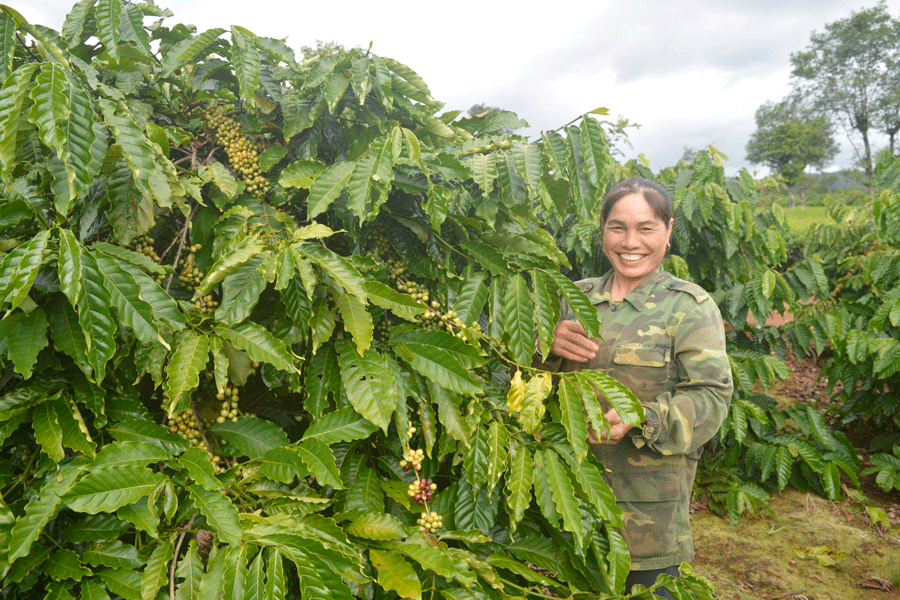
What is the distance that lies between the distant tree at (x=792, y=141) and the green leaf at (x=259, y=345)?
115 feet

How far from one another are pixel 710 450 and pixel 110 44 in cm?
481

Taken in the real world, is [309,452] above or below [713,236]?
below

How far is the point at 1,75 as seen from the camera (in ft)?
3.85

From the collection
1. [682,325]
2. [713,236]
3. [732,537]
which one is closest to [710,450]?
[732,537]

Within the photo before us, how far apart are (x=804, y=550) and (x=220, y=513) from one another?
4.15 metres

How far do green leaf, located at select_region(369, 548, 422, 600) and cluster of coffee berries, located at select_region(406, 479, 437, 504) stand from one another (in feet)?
0.61

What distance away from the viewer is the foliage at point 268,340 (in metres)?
1.02

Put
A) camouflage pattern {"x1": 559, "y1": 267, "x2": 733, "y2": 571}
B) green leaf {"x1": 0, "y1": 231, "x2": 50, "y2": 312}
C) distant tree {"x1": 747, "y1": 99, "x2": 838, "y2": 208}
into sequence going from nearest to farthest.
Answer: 1. green leaf {"x1": 0, "y1": 231, "x2": 50, "y2": 312}
2. camouflage pattern {"x1": 559, "y1": 267, "x2": 733, "y2": 571}
3. distant tree {"x1": 747, "y1": 99, "x2": 838, "y2": 208}

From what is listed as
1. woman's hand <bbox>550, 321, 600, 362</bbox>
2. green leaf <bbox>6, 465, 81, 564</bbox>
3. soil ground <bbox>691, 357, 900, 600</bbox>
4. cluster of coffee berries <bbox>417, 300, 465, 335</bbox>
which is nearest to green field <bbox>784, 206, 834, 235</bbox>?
soil ground <bbox>691, 357, 900, 600</bbox>

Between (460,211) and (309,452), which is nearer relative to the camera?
(309,452)

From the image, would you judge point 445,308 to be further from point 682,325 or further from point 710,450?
point 710,450

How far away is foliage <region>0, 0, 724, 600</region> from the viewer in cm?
102

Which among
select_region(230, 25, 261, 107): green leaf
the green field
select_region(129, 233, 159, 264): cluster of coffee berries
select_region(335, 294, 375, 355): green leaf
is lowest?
select_region(335, 294, 375, 355): green leaf

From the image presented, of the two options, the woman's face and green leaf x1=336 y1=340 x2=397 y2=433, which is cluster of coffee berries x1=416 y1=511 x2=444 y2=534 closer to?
green leaf x1=336 y1=340 x2=397 y2=433
